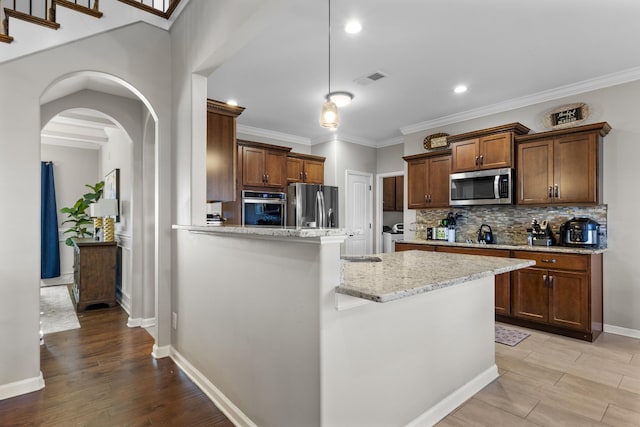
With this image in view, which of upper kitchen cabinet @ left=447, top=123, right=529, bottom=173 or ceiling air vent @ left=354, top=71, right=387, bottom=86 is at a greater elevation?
ceiling air vent @ left=354, top=71, right=387, bottom=86

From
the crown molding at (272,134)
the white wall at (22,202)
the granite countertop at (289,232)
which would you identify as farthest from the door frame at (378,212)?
the white wall at (22,202)

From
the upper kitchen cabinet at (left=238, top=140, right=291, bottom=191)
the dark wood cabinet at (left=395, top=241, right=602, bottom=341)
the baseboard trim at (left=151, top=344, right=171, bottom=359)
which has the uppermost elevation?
the upper kitchen cabinet at (left=238, top=140, right=291, bottom=191)

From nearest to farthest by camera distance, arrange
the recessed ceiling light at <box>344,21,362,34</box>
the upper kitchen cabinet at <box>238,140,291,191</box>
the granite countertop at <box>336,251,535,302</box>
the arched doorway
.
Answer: the granite countertop at <box>336,251,535,302</box>
the recessed ceiling light at <box>344,21,362,34</box>
the arched doorway
the upper kitchen cabinet at <box>238,140,291,191</box>

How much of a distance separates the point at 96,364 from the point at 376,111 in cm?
428

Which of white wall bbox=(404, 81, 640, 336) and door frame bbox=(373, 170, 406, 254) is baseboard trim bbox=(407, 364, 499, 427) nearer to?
white wall bbox=(404, 81, 640, 336)

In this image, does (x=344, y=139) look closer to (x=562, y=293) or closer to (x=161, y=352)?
(x=562, y=293)

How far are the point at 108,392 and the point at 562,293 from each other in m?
4.09

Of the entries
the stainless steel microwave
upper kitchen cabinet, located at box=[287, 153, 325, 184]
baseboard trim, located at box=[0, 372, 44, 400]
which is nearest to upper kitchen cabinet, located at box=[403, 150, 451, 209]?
the stainless steel microwave

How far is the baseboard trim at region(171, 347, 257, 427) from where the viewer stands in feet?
6.16

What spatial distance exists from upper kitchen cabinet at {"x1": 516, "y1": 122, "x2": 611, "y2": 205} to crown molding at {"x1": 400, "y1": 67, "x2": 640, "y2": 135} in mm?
533

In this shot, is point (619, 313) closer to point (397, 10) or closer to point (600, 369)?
point (600, 369)

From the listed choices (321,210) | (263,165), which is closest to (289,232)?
(263,165)

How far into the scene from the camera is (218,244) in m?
2.16

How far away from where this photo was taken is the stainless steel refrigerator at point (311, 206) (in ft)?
17.1
